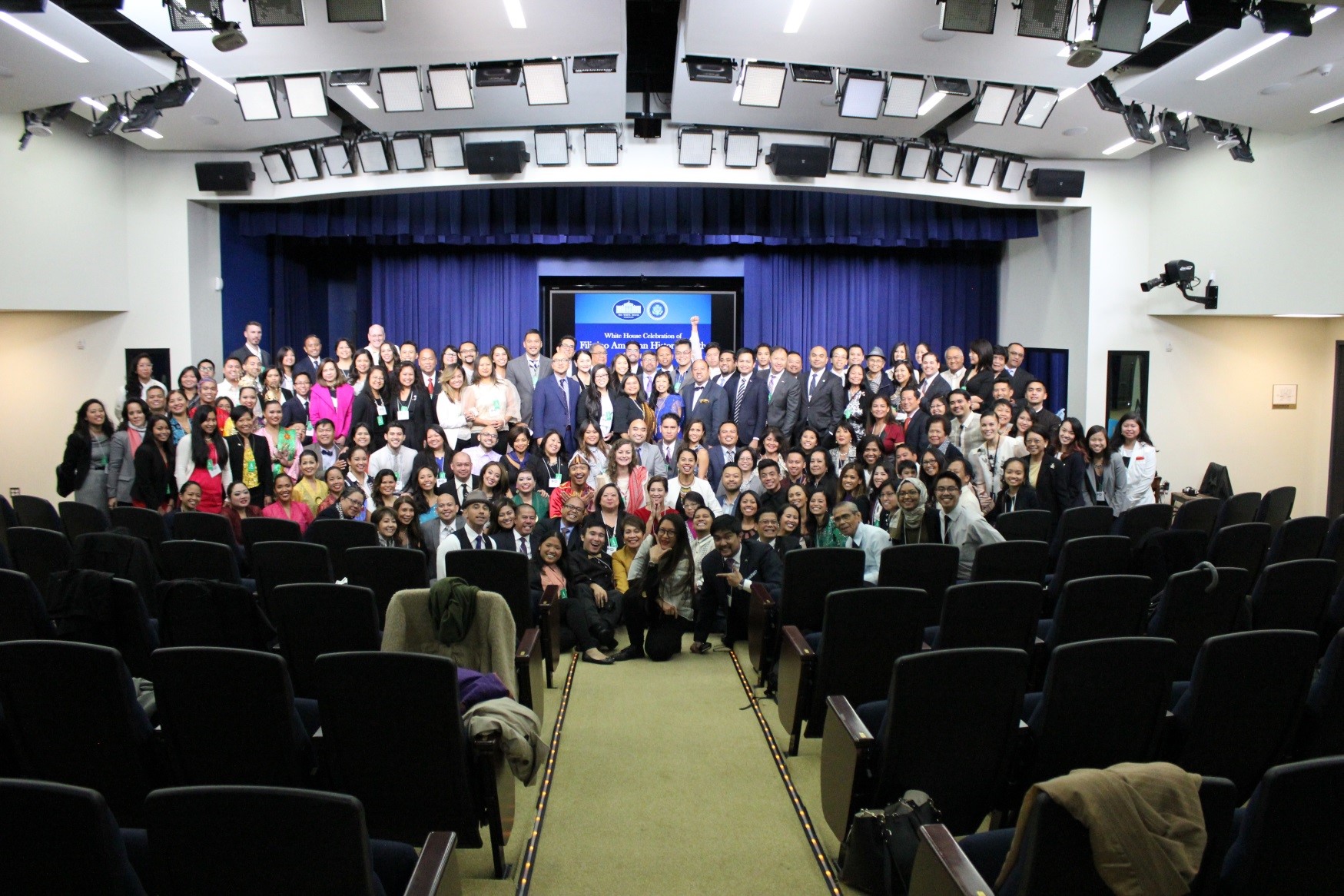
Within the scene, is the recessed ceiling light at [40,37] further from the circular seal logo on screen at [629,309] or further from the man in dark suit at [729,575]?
the circular seal logo on screen at [629,309]

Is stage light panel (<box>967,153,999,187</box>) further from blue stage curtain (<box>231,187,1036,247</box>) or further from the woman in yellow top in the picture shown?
the woman in yellow top

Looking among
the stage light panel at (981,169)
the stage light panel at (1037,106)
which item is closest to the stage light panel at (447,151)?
the stage light panel at (981,169)

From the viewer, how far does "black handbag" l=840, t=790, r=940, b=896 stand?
2754mm

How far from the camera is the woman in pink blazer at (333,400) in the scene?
28.1ft

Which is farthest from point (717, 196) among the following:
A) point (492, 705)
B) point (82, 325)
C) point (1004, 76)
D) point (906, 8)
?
point (492, 705)

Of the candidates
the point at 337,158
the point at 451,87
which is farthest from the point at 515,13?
the point at 337,158

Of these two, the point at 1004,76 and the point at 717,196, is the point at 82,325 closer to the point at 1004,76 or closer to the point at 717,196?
the point at 717,196

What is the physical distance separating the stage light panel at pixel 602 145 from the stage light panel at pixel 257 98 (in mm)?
2886

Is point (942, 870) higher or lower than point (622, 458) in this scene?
lower

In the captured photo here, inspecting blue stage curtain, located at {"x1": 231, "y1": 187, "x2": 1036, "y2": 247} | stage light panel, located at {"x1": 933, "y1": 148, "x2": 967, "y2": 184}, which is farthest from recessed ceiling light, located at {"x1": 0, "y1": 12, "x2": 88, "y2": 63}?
stage light panel, located at {"x1": 933, "y1": 148, "x2": 967, "y2": 184}

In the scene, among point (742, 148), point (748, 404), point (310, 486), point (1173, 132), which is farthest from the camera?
point (742, 148)

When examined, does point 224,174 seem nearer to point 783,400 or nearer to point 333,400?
point 333,400

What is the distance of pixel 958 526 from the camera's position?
19.0 ft

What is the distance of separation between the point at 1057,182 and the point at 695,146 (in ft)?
12.0
